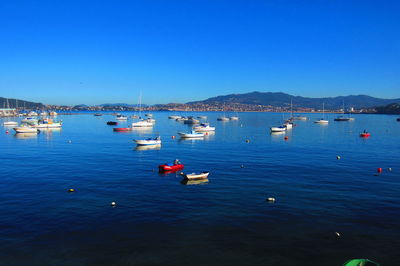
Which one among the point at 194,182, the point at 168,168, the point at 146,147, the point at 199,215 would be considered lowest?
the point at 199,215

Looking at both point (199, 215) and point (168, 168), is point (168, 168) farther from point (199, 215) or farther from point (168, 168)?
A: point (199, 215)

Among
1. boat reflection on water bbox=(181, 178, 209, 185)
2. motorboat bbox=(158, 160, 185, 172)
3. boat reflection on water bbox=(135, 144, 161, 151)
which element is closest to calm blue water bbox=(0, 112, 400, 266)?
boat reflection on water bbox=(181, 178, 209, 185)

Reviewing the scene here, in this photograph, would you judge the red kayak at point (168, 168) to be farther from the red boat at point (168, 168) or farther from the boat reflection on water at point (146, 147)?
the boat reflection on water at point (146, 147)

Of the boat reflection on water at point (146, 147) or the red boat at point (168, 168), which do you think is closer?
the red boat at point (168, 168)

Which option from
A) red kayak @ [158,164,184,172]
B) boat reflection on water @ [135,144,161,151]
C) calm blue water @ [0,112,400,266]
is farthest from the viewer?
boat reflection on water @ [135,144,161,151]

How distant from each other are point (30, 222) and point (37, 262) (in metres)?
7.53

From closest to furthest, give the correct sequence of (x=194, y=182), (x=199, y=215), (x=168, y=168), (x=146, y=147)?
(x=199, y=215) → (x=194, y=182) → (x=168, y=168) → (x=146, y=147)

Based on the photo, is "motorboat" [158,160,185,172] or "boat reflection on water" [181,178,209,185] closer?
"boat reflection on water" [181,178,209,185]

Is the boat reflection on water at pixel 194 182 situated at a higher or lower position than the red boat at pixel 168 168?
lower

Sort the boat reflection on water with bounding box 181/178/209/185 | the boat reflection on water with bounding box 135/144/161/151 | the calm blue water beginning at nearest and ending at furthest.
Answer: the calm blue water, the boat reflection on water with bounding box 181/178/209/185, the boat reflection on water with bounding box 135/144/161/151

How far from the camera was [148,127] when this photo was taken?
14888cm

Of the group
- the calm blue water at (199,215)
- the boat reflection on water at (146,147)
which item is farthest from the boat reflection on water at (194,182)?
the boat reflection on water at (146,147)

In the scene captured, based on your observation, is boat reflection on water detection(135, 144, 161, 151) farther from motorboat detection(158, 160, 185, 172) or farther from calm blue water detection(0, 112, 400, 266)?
motorboat detection(158, 160, 185, 172)

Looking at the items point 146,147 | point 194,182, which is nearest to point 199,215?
point 194,182
